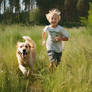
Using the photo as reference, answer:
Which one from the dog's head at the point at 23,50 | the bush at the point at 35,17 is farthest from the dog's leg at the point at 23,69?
the bush at the point at 35,17

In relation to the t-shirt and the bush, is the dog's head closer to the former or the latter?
the t-shirt

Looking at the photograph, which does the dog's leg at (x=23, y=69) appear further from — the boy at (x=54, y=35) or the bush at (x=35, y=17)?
the bush at (x=35, y=17)

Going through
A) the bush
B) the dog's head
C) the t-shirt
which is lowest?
the dog's head

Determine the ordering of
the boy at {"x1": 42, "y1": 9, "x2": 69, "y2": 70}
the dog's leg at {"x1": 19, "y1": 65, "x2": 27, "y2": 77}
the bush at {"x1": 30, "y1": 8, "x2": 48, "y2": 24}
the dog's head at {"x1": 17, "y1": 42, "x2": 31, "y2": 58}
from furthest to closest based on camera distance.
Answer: the bush at {"x1": 30, "y1": 8, "x2": 48, "y2": 24}
the boy at {"x1": 42, "y1": 9, "x2": 69, "y2": 70}
the dog's head at {"x1": 17, "y1": 42, "x2": 31, "y2": 58}
the dog's leg at {"x1": 19, "y1": 65, "x2": 27, "y2": 77}

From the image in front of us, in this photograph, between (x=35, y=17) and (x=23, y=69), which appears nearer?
(x=23, y=69)

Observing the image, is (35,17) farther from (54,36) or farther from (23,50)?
(23,50)

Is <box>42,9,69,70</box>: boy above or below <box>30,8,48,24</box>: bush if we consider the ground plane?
below

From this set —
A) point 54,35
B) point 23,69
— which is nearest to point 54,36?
point 54,35

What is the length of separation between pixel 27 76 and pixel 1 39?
117 inches

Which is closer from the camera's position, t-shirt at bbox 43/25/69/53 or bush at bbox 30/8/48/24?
t-shirt at bbox 43/25/69/53

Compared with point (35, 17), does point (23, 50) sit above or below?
below

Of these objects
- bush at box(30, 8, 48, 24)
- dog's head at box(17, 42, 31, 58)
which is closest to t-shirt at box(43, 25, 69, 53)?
dog's head at box(17, 42, 31, 58)

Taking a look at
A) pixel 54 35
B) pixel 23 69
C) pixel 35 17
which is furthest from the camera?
pixel 35 17

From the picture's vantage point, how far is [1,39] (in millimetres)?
6590
